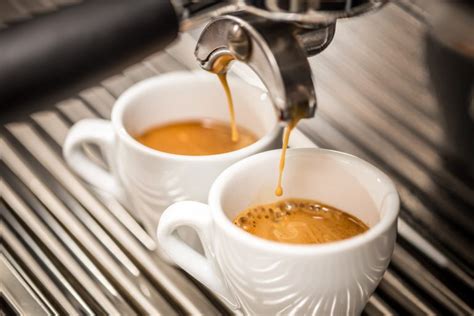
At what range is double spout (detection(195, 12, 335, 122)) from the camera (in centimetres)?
43

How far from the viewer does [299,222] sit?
0.55 meters

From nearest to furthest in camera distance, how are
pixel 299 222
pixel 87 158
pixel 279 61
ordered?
pixel 279 61 < pixel 299 222 < pixel 87 158

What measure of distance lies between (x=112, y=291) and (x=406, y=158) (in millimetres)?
258

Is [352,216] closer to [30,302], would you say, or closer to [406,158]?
[406,158]

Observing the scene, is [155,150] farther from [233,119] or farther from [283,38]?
[283,38]

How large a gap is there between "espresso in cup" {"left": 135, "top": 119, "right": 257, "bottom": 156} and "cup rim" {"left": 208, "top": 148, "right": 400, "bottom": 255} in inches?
4.7

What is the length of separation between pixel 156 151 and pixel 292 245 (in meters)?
0.16

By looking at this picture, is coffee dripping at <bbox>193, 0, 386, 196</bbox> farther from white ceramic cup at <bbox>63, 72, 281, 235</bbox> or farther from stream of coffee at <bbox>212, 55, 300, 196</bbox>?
white ceramic cup at <bbox>63, 72, 281, 235</bbox>

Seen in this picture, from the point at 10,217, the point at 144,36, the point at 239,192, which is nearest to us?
the point at 144,36

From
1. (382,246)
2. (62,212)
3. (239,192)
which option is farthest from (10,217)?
(382,246)

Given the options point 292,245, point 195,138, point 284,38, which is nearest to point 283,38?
point 284,38

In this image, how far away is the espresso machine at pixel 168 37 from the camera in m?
0.41

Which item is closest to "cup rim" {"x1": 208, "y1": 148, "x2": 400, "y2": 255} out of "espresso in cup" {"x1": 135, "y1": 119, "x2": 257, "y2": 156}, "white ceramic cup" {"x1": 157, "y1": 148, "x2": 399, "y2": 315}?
"white ceramic cup" {"x1": 157, "y1": 148, "x2": 399, "y2": 315}

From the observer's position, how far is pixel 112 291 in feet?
1.93
